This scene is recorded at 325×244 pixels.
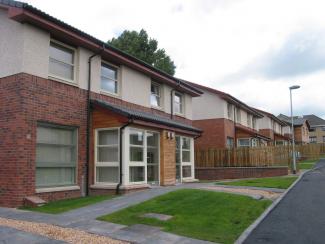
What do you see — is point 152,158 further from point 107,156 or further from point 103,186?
point 103,186

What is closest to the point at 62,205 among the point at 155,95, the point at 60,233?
the point at 60,233

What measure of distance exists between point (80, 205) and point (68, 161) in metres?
2.65

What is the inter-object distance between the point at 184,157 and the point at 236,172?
19.9ft

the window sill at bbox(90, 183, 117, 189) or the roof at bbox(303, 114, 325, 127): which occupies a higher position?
the roof at bbox(303, 114, 325, 127)

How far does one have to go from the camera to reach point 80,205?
36.0 feet

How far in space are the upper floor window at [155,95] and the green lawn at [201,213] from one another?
7249 mm

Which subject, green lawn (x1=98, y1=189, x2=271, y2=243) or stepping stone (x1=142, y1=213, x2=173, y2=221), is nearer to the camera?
green lawn (x1=98, y1=189, x2=271, y2=243)

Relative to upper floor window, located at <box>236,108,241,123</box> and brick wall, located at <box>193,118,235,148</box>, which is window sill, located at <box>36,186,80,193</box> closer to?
brick wall, located at <box>193,118,235,148</box>

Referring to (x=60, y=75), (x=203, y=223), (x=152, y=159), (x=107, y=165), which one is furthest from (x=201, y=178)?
(x=203, y=223)

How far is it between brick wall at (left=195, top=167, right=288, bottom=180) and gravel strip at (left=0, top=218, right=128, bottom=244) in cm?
1683

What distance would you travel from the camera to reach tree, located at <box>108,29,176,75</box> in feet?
137

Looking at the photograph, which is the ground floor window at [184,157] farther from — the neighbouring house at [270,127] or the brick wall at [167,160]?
the neighbouring house at [270,127]

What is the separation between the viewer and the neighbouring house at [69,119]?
11.6 meters

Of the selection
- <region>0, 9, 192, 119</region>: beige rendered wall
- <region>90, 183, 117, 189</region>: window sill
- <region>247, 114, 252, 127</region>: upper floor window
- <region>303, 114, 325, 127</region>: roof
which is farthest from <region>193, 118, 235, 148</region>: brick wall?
<region>303, 114, 325, 127</region>: roof
